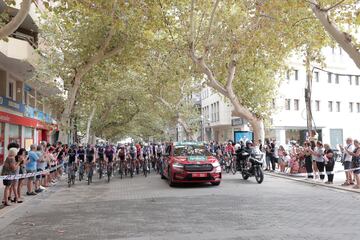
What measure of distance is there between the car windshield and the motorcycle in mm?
1867

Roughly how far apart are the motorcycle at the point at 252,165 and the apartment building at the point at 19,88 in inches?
337

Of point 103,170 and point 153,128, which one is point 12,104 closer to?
point 103,170

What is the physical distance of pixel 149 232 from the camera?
7914mm

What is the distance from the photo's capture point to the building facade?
45.8m

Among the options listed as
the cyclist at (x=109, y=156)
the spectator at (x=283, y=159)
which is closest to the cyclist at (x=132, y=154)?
the cyclist at (x=109, y=156)

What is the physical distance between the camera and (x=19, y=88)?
26938 mm

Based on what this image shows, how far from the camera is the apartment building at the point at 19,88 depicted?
20.6 meters

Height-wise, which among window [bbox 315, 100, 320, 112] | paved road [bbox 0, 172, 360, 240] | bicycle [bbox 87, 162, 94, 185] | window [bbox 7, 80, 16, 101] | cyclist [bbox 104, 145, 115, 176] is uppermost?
window [bbox 315, 100, 320, 112]

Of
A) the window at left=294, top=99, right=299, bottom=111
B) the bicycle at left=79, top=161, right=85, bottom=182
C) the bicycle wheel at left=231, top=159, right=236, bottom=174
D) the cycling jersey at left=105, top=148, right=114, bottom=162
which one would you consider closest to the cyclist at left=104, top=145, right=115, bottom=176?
the cycling jersey at left=105, top=148, right=114, bottom=162

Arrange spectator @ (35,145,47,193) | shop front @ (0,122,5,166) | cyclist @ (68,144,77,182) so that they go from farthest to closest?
shop front @ (0,122,5,166) < cyclist @ (68,144,77,182) < spectator @ (35,145,47,193)

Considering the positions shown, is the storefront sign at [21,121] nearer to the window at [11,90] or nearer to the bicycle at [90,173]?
the window at [11,90]

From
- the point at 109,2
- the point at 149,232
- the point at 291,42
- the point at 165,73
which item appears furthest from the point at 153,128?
the point at 149,232

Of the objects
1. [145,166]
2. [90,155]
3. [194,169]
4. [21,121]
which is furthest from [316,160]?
[21,121]

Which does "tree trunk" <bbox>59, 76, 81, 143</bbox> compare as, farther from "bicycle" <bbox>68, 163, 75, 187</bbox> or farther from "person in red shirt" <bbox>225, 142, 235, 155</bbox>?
"person in red shirt" <bbox>225, 142, 235, 155</bbox>
